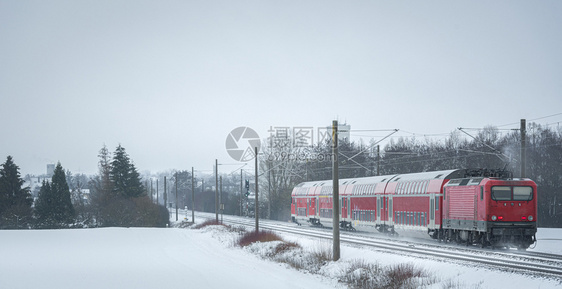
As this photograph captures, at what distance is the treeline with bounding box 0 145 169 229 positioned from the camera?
80.2 metres

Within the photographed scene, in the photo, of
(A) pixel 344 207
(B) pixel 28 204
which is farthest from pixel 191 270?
(B) pixel 28 204

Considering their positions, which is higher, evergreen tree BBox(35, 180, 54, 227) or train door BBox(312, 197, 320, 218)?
train door BBox(312, 197, 320, 218)

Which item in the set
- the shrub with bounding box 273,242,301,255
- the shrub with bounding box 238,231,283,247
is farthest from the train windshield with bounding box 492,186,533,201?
the shrub with bounding box 238,231,283,247

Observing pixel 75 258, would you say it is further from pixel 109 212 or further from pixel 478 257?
pixel 109 212

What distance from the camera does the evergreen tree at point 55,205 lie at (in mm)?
81312

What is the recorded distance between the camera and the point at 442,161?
7156 centimetres

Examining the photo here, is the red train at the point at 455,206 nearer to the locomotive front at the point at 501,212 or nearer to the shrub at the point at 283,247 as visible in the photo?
the locomotive front at the point at 501,212

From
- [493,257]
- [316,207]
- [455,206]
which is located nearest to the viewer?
[493,257]

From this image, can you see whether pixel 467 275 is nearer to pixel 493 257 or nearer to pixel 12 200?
pixel 493 257

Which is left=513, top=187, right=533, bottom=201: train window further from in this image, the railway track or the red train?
the railway track

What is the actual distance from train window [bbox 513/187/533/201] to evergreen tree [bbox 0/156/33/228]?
68495 mm

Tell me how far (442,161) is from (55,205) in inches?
2024

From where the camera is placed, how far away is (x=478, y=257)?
25.0m

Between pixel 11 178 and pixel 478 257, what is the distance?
7138 cm
